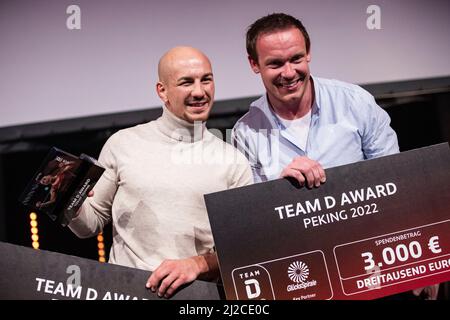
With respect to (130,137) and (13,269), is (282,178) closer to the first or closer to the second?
(130,137)

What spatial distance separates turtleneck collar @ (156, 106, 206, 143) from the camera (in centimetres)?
227

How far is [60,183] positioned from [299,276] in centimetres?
87

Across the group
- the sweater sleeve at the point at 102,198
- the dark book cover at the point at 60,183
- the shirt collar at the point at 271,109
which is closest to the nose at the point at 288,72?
the shirt collar at the point at 271,109

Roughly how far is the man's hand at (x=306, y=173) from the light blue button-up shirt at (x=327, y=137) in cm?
45

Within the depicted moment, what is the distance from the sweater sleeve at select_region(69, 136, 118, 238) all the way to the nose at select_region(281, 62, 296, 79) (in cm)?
75

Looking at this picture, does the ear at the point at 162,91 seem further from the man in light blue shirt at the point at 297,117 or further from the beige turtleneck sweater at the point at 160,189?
the man in light blue shirt at the point at 297,117

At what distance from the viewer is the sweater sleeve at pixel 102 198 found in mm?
2234

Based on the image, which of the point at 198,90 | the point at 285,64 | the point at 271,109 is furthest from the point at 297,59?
the point at 198,90

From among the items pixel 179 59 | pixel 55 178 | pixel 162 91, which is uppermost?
pixel 179 59

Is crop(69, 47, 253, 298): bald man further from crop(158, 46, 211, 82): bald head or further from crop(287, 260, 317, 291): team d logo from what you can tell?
crop(287, 260, 317, 291): team d logo

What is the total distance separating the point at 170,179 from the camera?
2178 mm

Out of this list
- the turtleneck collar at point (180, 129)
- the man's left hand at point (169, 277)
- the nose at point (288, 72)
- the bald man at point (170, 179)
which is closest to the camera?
the man's left hand at point (169, 277)

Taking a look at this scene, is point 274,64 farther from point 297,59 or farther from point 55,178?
point 55,178
